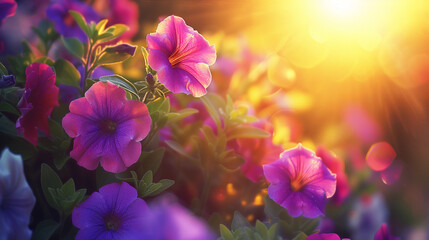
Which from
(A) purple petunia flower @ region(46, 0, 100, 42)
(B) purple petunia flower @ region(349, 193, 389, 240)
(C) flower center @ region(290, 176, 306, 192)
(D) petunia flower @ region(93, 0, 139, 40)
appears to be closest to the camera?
(C) flower center @ region(290, 176, 306, 192)

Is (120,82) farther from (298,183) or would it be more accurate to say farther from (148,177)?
(298,183)

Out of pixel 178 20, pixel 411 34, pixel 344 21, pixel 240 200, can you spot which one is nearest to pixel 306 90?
pixel 344 21

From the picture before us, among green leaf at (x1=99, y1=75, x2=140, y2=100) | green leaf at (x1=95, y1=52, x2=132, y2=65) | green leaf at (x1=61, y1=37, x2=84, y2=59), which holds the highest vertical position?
green leaf at (x1=99, y1=75, x2=140, y2=100)

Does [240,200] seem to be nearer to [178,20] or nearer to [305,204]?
[305,204]

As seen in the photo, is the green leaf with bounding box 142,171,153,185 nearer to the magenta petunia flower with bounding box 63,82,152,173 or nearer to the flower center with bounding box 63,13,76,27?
the magenta petunia flower with bounding box 63,82,152,173

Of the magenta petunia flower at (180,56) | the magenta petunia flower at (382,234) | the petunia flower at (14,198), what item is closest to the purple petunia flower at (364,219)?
the magenta petunia flower at (382,234)

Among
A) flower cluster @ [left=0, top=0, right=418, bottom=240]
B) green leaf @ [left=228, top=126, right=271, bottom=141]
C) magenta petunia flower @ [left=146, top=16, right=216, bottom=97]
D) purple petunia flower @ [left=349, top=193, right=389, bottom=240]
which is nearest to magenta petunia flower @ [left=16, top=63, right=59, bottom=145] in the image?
flower cluster @ [left=0, top=0, right=418, bottom=240]

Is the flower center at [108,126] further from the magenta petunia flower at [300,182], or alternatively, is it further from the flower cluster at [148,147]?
the magenta petunia flower at [300,182]
